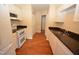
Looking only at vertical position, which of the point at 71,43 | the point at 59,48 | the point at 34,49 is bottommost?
the point at 34,49

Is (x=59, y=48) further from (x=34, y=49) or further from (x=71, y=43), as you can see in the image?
(x=34, y=49)

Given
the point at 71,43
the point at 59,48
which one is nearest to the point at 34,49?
the point at 59,48

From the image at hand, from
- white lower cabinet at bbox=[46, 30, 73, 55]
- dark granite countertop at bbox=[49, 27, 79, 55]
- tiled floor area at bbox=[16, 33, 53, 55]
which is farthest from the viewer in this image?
tiled floor area at bbox=[16, 33, 53, 55]

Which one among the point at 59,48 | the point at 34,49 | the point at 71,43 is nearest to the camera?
the point at 71,43

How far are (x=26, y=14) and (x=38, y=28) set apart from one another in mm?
2164

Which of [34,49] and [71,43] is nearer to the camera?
[71,43]

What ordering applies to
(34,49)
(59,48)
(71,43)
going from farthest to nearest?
(34,49)
(59,48)
(71,43)

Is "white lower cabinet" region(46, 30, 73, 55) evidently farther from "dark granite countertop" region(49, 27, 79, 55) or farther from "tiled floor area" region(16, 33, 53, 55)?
"tiled floor area" region(16, 33, 53, 55)

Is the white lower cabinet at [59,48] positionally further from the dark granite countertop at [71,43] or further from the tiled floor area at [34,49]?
the tiled floor area at [34,49]

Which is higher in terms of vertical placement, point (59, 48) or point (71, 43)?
point (71, 43)

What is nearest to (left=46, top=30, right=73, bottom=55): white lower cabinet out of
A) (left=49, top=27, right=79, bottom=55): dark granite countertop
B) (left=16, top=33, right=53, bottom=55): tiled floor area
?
(left=49, top=27, right=79, bottom=55): dark granite countertop

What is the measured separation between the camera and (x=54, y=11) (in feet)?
13.6
